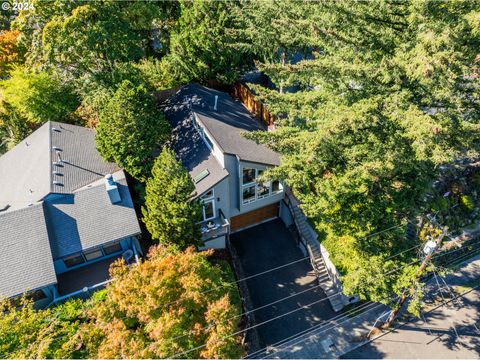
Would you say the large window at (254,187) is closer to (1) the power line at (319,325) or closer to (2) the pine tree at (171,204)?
(2) the pine tree at (171,204)

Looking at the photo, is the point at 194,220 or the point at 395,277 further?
the point at 194,220

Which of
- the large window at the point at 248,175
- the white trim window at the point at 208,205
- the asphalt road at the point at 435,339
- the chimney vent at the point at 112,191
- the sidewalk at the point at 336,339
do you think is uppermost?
the chimney vent at the point at 112,191

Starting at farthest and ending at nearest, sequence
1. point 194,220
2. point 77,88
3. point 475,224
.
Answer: point 77,88, point 475,224, point 194,220

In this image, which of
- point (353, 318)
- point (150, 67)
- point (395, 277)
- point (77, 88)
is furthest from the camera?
point (150, 67)

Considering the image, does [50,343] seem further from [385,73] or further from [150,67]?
[150,67]

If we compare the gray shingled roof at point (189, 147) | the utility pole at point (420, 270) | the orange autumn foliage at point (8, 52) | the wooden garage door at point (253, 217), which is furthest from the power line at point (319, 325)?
the orange autumn foliage at point (8, 52)

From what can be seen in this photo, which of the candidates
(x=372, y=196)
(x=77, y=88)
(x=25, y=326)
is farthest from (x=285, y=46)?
(x=25, y=326)
